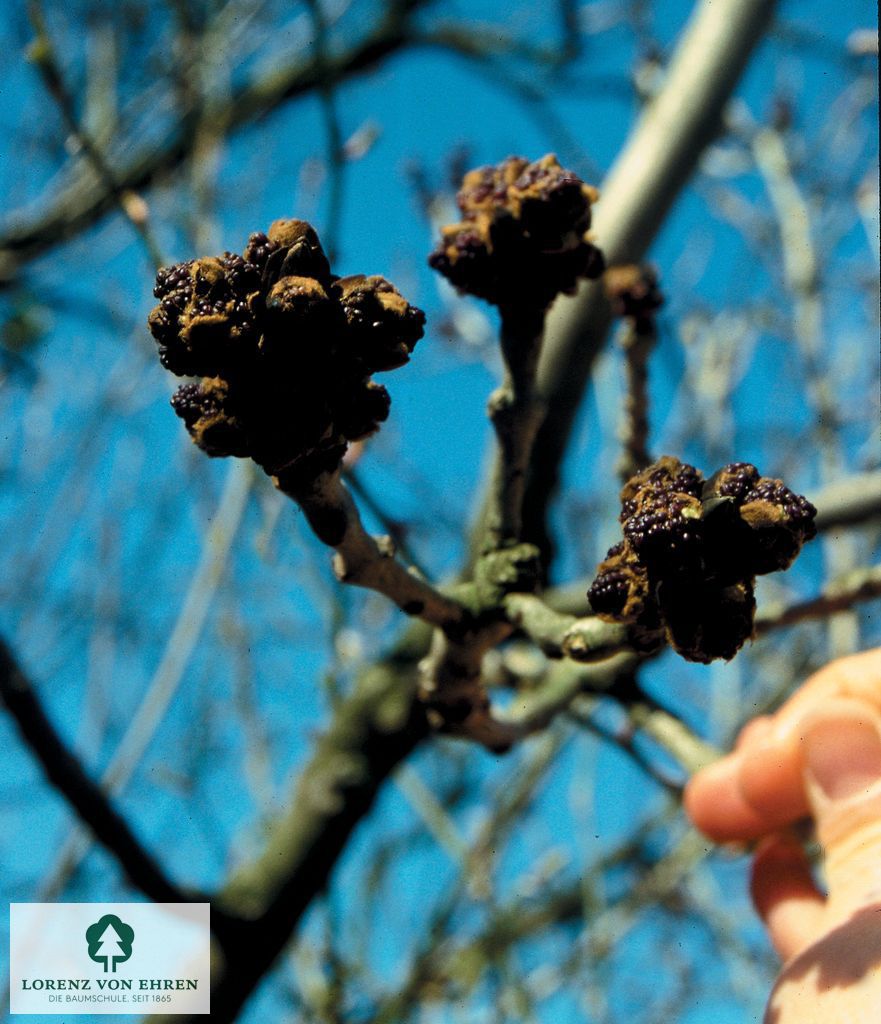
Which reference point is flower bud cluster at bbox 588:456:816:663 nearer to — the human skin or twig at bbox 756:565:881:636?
the human skin

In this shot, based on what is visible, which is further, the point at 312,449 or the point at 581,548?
the point at 581,548

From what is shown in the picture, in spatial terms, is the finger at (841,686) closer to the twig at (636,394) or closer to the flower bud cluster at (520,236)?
the twig at (636,394)

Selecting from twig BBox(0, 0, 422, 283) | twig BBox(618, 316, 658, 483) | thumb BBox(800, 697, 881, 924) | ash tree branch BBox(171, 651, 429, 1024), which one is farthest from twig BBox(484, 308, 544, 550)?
twig BBox(0, 0, 422, 283)

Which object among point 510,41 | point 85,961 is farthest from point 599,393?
point 85,961

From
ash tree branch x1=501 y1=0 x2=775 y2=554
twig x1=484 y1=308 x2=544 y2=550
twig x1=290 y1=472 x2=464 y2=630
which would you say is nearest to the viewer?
twig x1=290 y1=472 x2=464 y2=630

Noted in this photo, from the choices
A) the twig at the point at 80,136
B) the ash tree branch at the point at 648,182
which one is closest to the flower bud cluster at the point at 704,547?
the twig at the point at 80,136

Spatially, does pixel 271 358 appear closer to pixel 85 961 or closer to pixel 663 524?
pixel 663 524
